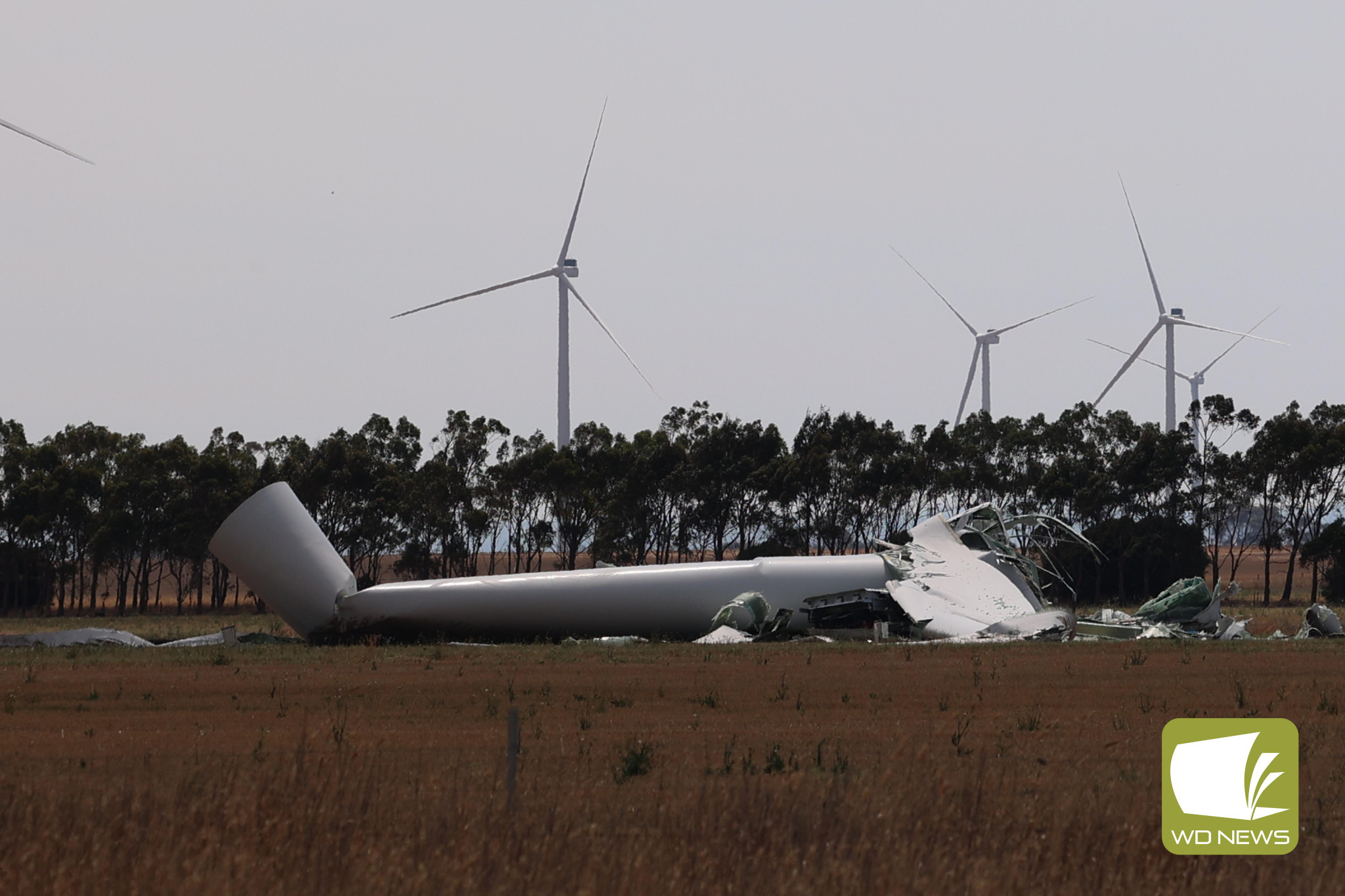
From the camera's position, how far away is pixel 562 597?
138 ft

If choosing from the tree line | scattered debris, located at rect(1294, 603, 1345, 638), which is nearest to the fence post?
scattered debris, located at rect(1294, 603, 1345, 638)

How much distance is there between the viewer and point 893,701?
23562 mm

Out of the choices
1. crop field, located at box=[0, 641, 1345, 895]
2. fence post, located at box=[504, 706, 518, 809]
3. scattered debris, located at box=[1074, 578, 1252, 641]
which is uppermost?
scattered debris, located at box=[1074, 578, 1252, 641]

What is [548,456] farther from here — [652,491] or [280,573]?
[280,573]

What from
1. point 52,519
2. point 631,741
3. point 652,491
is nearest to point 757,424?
point 652,491

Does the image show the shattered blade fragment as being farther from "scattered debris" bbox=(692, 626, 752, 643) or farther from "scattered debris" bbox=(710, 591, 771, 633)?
"scattered debris" bbox=(692, 626, 752, 643)

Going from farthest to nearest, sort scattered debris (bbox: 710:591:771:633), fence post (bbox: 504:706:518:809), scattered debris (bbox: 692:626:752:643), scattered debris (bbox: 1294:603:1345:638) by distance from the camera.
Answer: scattered debris (bbox: 1294:603:1345:638)
scattered debris (bbox: 710:591:771:633)
scattered debris (bbox: 692:626:752:643)
fence post (bbox: 504:706:518:809)

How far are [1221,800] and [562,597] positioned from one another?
107ft

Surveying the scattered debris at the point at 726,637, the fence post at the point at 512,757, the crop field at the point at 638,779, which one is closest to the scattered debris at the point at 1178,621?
the scattered debris at the point at 726,637

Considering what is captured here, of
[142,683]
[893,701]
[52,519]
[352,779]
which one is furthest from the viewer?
[52,519]

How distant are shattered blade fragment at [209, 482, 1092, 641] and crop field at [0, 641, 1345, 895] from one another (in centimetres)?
1044

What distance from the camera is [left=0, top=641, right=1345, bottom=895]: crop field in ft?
31.2

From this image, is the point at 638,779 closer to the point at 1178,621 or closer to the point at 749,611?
the point at 749,611

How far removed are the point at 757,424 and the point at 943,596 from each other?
61.3 meters
